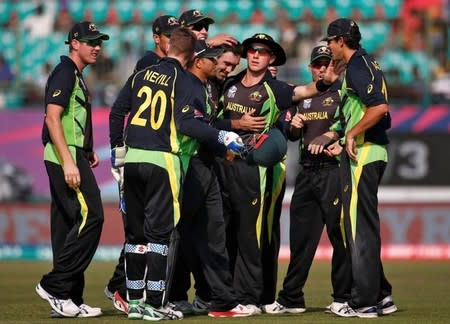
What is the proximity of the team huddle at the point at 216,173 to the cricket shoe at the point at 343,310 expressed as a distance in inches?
1.0

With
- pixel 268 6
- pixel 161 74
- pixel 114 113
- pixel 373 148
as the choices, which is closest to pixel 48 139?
pixel 114 113

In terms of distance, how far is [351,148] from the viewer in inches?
358

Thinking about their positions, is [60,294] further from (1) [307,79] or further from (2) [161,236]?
(1) [307,79]

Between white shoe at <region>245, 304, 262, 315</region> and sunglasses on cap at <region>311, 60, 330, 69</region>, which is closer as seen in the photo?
white shoe at <region>245, 304, 262, 315</region>

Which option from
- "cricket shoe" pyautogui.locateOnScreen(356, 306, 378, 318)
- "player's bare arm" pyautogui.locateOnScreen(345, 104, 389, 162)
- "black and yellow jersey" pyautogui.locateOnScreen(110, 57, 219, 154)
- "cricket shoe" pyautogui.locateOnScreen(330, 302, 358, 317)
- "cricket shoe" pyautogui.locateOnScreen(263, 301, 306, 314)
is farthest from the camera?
"cricket shoe" pyautogui.locateOnScreen(263, 301, 306, 314)

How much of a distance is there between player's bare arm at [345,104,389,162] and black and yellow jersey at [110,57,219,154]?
46.4 inches

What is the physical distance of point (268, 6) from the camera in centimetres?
2241

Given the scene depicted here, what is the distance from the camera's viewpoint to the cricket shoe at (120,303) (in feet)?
31.7

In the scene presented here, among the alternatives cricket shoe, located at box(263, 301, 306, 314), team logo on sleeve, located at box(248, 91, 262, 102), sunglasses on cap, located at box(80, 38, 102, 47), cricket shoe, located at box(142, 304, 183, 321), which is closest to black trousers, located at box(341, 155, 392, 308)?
cricket shoe, located at box(263, 301, 306, 314)

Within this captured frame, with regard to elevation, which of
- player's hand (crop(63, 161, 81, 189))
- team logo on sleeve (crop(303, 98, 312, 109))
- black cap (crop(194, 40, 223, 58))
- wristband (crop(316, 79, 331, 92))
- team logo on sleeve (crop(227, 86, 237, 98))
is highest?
black cap (crop(194, 40, 223, 58))

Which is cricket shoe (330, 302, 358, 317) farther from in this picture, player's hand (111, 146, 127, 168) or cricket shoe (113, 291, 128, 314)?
player's hand (111, 146, 127, 168)

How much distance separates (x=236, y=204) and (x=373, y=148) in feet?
4.72

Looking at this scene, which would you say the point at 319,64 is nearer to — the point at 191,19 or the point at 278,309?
the point at 191,19

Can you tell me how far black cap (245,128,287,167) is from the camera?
9.30 meters
